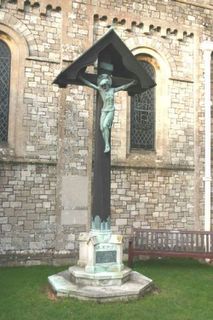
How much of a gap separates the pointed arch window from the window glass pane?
3.64m

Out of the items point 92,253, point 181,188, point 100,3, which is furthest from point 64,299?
point 100,3

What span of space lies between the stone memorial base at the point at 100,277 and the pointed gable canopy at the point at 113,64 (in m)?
2.80

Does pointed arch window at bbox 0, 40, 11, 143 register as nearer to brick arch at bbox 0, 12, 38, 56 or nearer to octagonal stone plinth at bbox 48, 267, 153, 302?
brick arch at bbox 0, 12, 38, 56

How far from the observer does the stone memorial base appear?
6680 mm

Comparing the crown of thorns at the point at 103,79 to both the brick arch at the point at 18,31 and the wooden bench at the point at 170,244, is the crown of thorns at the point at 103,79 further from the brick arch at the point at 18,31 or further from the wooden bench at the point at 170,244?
the wooden bench at the point at 170,244

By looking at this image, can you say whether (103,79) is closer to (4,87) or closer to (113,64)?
(113,64)

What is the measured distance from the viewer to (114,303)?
6559 mm

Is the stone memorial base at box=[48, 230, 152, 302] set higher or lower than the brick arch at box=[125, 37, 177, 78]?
lower

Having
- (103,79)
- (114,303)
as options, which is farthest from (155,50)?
(114,303)

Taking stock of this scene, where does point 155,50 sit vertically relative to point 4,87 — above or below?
above

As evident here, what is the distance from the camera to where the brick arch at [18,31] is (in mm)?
10664

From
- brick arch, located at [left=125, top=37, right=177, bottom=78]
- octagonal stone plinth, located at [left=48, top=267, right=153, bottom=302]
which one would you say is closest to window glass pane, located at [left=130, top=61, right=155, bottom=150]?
brick arch, located at [left=125, top=37, right=177, bottom=78]

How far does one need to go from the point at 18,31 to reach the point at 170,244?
6.78m

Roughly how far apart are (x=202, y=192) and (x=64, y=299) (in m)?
6.84
